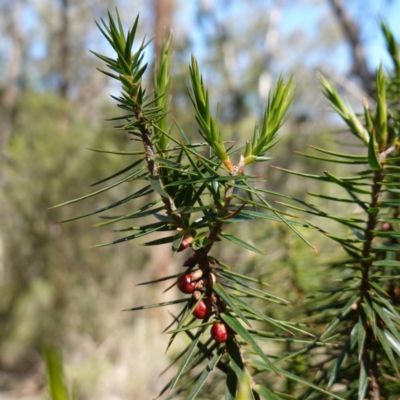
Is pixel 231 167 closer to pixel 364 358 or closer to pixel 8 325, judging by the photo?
pixel 364 358

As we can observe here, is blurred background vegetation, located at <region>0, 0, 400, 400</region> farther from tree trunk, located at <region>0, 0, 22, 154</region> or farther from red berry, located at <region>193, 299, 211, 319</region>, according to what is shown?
red berry, located at <region>193, 299, 211, 319</region>

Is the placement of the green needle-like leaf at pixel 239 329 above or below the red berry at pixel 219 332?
above

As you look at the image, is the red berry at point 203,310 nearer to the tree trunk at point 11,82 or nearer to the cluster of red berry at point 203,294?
the cluster of red berry at point 203,294

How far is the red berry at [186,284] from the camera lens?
0.89 feet

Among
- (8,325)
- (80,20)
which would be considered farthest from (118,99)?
(80,20)

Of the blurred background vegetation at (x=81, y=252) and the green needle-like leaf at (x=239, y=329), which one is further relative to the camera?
the blurred background vegetation at (x=81, y=252)

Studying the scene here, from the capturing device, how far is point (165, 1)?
3.79m

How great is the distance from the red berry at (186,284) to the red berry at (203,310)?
1 cm

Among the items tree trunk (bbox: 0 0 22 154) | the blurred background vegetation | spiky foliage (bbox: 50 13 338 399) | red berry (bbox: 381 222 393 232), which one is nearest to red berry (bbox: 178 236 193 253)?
spiky foliage (bbox: 50 13 338 399)

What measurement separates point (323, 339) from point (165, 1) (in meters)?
3.94

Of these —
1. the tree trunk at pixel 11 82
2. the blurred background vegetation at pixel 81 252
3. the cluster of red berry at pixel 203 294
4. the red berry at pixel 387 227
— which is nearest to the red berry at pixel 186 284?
the cluster of red berry at pixel 203 294

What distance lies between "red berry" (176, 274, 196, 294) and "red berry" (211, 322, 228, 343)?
1.0 inches

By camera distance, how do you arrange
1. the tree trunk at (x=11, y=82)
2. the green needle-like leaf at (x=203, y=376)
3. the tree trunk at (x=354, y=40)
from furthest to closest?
the tree trunk at (x=11, y=82) → the tree trunk at (x=354, y=40) → the green needle-like leaf at (x=203, y=376)

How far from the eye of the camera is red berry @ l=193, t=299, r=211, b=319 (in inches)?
10.9
